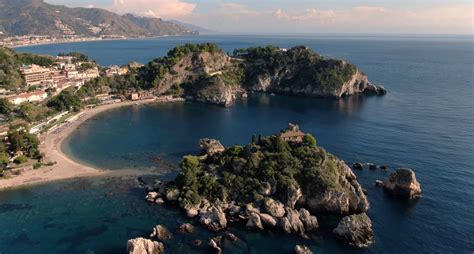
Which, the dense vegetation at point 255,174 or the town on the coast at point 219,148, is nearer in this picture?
the town on the coast at point 219,148

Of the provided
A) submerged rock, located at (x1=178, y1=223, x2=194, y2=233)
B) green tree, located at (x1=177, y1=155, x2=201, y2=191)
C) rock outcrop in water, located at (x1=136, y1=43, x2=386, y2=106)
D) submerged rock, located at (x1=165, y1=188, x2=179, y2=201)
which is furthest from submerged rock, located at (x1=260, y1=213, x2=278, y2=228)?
rock outcrop in water, located at (x1=136, y1=43, x2=386, y2=106)

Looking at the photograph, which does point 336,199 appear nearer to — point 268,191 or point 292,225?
point 292,225

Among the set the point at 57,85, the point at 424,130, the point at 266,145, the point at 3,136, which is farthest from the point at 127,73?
the point at 424,130

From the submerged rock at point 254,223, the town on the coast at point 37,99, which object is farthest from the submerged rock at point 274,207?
the town on the coast at point 37,99

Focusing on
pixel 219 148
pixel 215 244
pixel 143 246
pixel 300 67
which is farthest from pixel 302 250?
pixel 300 67

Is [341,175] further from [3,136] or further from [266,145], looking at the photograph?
[3,136]

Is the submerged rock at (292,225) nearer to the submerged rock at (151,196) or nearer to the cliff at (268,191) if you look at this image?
the cliff at (268,191)

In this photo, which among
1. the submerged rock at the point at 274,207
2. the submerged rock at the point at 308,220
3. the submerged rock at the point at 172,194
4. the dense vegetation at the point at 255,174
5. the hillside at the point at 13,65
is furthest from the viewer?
the hillside at the point at 13,65

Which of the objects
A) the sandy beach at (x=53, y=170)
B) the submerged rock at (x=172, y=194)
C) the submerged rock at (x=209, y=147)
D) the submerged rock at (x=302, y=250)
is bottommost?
the sandy beach at (x=53, y=170)
